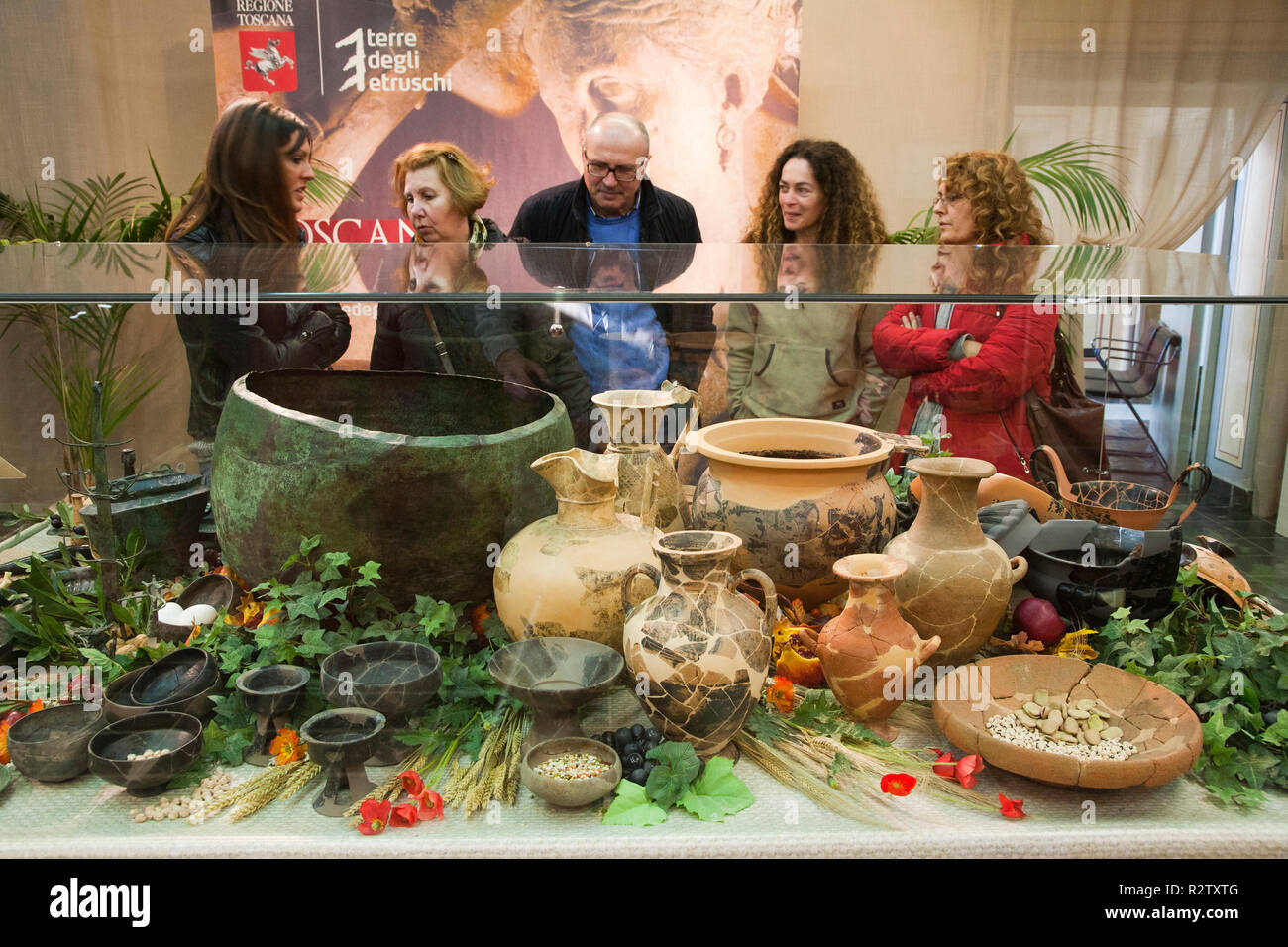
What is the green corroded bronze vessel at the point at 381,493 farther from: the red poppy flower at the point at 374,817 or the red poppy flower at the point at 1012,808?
the red poppy flower at the point at 1012,808

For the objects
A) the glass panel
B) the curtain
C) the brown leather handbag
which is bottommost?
the brown leather handbag

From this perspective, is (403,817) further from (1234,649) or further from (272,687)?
(1234,649)

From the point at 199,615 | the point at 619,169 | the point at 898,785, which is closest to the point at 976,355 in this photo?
the point at 898,785

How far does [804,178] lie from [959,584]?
66.2 inches

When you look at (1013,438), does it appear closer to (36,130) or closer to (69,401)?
(69,401)

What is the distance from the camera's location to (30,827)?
5.31 ft

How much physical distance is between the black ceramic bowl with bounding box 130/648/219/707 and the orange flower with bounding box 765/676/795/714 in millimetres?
1181

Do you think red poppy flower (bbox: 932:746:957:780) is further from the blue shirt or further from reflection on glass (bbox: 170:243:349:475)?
reflection on glass (bbox: 170:243:349:475)

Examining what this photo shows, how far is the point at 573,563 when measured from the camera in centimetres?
194

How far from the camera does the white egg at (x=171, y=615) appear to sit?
7.16ft

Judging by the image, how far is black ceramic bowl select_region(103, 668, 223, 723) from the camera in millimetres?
1812

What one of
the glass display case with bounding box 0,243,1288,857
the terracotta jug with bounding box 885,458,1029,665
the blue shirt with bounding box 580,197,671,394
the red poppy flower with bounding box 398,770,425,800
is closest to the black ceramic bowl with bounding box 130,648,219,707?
the glass display case with bounding box 0,243,1288,857

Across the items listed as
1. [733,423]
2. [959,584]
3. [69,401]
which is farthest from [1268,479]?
[69,401]

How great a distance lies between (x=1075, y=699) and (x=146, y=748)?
73.7 inches
